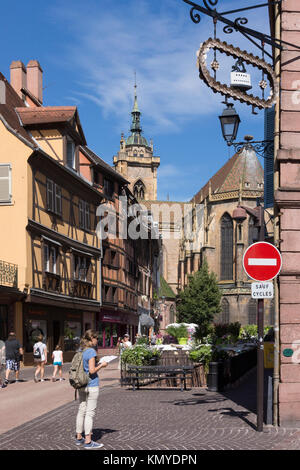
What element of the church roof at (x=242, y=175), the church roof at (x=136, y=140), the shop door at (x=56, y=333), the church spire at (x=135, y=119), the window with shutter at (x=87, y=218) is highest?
the church spire at (x=135, y=119)

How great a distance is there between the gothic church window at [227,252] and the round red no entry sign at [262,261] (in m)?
67.9

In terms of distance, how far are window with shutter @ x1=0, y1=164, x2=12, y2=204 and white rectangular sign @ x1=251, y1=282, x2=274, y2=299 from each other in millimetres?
18765

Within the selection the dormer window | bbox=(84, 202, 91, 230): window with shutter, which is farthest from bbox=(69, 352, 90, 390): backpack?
bbox=(84, 202, 91, 230): window with shutter

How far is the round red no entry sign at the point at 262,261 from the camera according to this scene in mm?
9914

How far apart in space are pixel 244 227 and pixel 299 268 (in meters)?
65.7

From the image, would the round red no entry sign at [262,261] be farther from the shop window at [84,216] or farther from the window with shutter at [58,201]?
the shop window at [84,216]

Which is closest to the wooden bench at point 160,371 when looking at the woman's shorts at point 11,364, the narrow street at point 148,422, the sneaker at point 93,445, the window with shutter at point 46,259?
the narrow street at point 148,422

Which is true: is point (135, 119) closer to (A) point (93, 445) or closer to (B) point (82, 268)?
(B) point (82, 268)

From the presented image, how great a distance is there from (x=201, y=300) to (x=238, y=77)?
61.3 meters

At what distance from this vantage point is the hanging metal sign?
9.81m

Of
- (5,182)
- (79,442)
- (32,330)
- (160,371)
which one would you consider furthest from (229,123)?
(32,330)

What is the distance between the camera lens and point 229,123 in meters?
11.5

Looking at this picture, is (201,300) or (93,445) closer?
(93,445)
